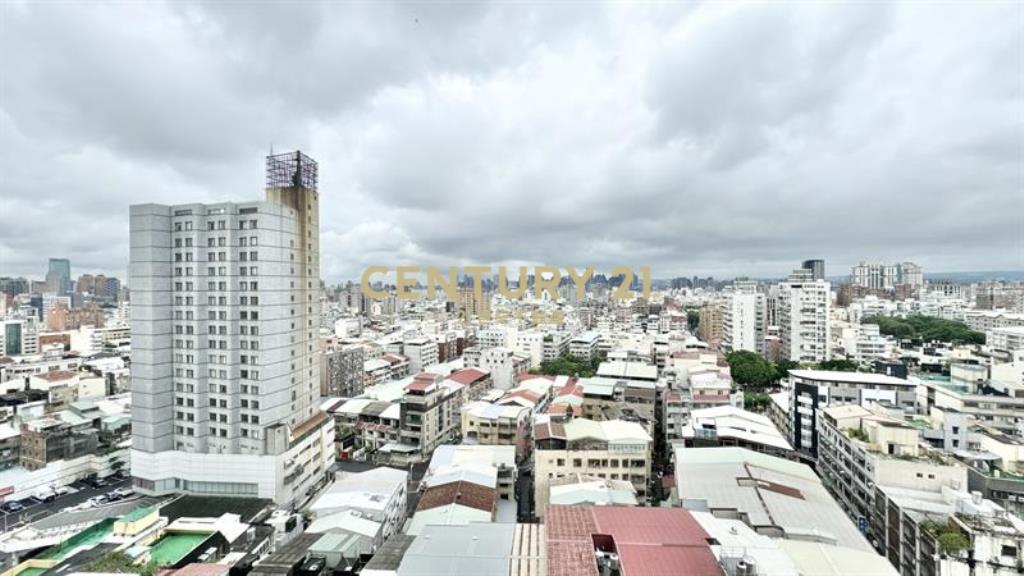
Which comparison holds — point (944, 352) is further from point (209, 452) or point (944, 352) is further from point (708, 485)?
point (209, 452)

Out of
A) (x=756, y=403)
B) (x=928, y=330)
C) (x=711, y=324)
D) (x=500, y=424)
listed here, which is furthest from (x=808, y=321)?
(x=500, y=424)

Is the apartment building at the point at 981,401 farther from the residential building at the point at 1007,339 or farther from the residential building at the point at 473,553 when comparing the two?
the residential building at the point at 473,553

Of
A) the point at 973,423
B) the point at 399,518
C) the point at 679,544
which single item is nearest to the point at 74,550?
the point at 399,518

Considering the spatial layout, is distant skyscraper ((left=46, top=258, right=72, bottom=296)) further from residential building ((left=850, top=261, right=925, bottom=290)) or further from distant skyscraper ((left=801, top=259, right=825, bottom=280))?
residential building ((left=850, top=261, right=925, bottom=290))

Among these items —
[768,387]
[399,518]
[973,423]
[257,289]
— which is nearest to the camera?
[399,518]

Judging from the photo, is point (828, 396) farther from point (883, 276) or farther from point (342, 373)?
point (883, 276)

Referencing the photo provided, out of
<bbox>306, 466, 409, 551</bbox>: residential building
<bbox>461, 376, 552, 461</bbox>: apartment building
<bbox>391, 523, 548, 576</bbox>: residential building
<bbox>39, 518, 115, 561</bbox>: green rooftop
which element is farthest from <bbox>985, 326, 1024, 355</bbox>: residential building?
<bbox>39, 518, 115, 561</bbox>: green rooftop
